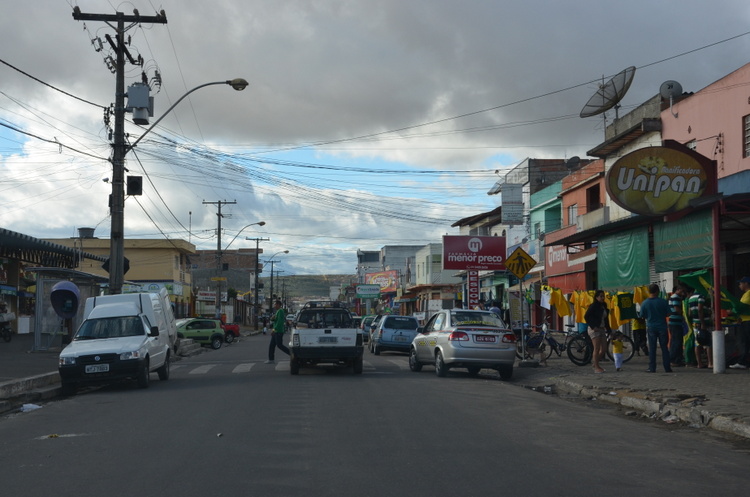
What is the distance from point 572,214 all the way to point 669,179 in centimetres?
2163

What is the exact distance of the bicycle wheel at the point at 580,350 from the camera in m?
19.9

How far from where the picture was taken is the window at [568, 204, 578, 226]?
121 ft

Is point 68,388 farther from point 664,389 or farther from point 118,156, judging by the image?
point 664,389

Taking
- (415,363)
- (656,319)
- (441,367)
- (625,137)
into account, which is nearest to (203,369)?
(415,363)

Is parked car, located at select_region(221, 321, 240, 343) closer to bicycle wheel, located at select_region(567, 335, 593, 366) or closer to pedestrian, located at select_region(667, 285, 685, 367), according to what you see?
bicycle wheel, located at select_region(567, 335, 593, 366)

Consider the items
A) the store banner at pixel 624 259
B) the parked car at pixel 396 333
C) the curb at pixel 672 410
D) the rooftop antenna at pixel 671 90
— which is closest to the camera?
the curb at pixel 672 410

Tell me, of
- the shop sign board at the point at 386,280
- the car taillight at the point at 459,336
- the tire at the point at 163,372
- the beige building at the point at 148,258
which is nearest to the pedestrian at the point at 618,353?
the car taillight at the point at 459,336

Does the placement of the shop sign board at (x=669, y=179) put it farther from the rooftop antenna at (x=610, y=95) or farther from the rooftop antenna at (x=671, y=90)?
the rooftop antenna at (x=610, y=95)

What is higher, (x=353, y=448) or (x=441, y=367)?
(x=441, y=367)

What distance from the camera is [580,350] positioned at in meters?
20.0

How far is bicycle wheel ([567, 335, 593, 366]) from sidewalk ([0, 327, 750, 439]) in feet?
0.76

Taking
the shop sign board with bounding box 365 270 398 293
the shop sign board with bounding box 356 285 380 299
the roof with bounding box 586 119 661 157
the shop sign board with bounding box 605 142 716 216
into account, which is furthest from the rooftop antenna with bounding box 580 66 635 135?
the shop sign board with bounding box 356 285 380 299

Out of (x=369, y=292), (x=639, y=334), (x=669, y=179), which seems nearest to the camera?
(x=669, y=179)

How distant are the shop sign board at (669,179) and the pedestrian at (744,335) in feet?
7.17
